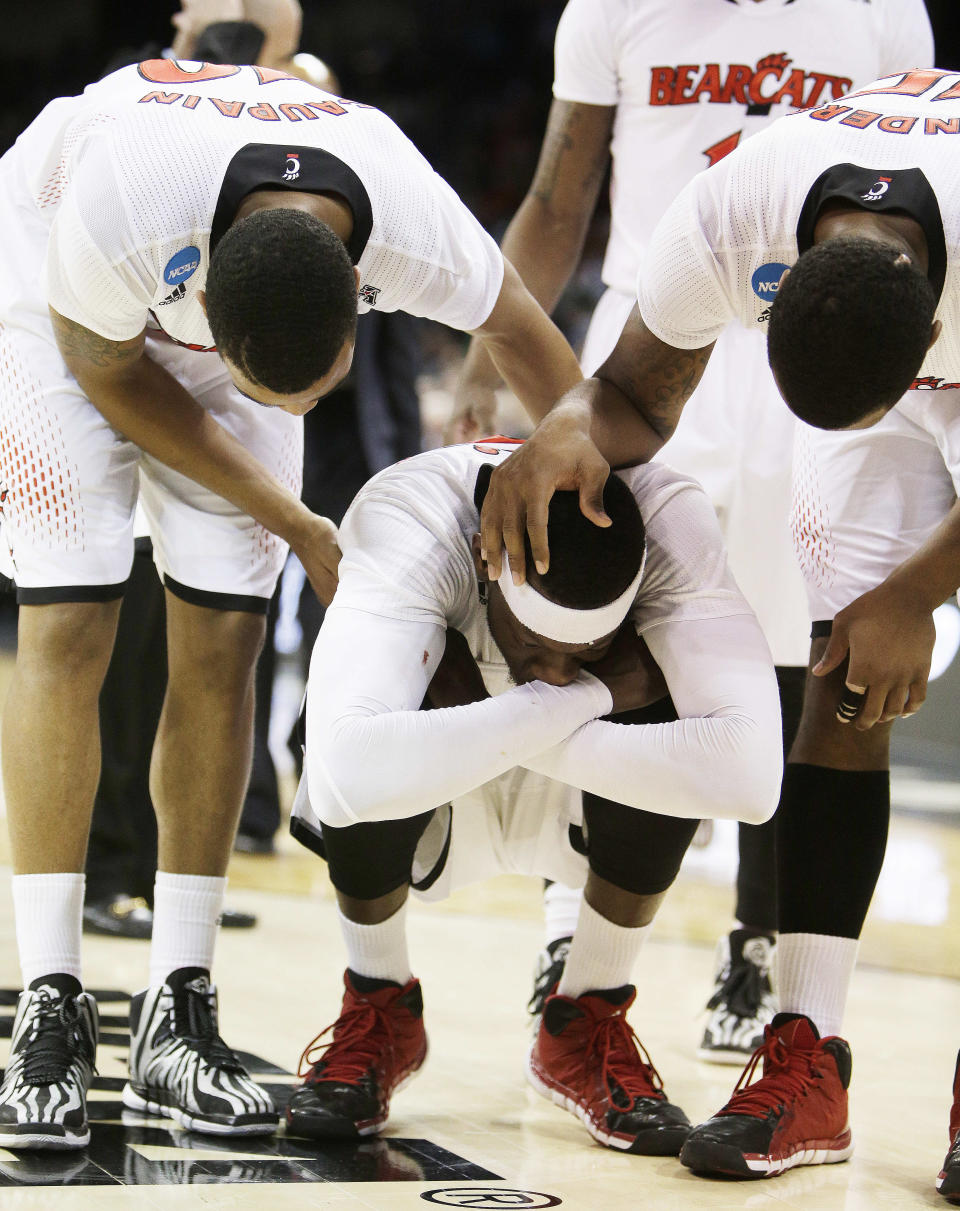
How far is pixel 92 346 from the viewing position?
2.04 m

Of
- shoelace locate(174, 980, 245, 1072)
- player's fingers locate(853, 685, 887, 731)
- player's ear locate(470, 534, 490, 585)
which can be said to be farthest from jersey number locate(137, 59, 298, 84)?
shoelace locate(174, 980, 245, 1072)

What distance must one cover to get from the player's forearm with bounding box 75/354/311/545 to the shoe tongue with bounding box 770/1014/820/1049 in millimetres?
931

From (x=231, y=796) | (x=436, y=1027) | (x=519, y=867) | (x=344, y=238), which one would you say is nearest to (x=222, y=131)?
(x=344, y=238)

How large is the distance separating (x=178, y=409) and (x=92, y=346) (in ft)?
0.47

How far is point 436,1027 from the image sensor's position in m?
2.69

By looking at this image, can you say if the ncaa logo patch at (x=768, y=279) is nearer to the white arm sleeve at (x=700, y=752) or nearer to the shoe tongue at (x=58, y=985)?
the white arm sleeve at (x=700, y=752)

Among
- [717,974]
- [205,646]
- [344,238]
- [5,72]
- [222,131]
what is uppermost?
[5,72]

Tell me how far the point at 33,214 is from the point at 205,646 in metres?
0.72

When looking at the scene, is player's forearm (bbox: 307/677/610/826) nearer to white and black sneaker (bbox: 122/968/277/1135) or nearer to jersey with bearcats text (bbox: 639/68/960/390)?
white and black sneaker (bbox: 122/968/277/1135)

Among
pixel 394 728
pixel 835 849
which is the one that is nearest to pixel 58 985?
pixel 394 728

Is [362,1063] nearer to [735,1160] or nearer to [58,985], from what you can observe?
[58,985]

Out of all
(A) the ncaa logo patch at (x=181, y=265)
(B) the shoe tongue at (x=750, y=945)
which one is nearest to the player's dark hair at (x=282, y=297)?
(A) the ncaa logo patch at (x=181, y=265)

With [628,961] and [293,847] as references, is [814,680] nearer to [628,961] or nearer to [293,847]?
[628,961]

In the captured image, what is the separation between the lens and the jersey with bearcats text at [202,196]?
1888 mm
